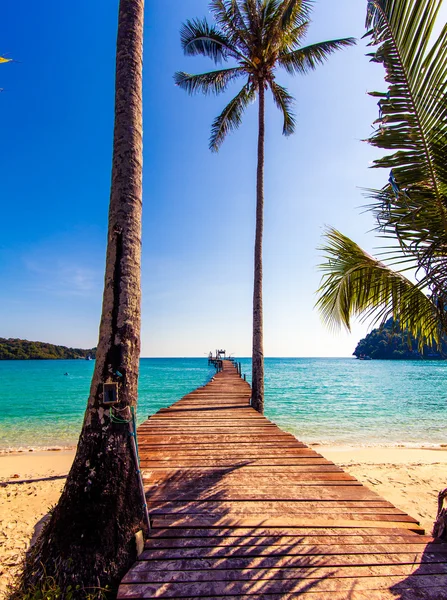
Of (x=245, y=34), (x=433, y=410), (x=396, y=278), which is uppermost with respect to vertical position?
(x=245, y=34)

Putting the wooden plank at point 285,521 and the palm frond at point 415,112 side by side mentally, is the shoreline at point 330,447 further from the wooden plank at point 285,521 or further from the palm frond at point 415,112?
the palm frond at point 415,112

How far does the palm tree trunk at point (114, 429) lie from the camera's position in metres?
2.32

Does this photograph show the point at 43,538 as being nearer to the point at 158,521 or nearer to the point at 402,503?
the point at 158,521

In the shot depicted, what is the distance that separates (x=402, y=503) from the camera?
6.64 metres

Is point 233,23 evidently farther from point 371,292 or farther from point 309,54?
point 371,292

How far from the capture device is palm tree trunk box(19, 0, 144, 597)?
232cm

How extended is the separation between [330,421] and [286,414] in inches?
105

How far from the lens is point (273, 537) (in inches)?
105

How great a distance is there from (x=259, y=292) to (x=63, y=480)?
302 inches

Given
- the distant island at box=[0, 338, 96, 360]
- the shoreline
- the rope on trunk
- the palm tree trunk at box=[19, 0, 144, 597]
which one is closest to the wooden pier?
the rope on trunk

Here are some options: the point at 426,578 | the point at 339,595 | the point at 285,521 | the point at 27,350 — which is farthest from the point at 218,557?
the point at 27,350

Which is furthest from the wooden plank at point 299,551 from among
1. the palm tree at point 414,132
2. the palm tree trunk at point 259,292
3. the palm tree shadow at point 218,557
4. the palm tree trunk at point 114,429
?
the palm tree trunk at point 259,292


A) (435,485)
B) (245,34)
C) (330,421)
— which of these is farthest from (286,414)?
(245,34)

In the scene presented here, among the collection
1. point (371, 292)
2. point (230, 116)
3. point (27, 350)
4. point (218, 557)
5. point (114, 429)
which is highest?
point (230, 116)
